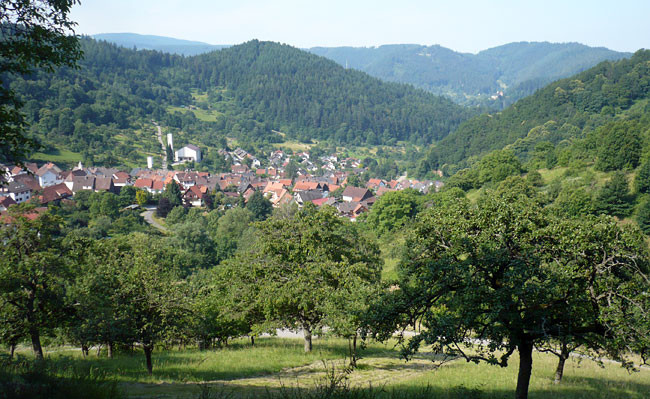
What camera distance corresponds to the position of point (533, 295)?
7.03m

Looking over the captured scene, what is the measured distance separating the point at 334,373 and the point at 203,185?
86379 millimetres

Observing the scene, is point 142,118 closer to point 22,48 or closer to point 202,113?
point 202,113

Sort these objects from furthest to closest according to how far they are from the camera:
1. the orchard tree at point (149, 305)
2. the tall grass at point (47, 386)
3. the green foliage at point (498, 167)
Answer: the green foliage at point (498, 167) < the orchard tree at point (149, 305) < the tall grass at point (47, 386)

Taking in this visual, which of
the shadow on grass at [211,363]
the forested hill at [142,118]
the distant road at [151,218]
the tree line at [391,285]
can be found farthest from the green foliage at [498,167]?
the forested hill at [142,118]

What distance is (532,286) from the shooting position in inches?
269

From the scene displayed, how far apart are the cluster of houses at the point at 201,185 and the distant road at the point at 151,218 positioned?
7101 mm

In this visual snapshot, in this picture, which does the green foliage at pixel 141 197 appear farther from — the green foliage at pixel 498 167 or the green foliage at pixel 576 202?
the green foliage at pixel 576 202

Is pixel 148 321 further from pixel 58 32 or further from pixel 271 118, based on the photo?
pixel 271 118

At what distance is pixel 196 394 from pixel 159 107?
16857 centimetres

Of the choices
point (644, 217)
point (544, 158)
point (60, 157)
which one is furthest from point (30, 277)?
point (60, 157)

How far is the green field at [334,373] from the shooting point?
8.93 meters

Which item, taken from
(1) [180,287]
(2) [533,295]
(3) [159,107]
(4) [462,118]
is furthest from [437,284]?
(4) [462,118]

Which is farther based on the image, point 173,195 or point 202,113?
point 202,113

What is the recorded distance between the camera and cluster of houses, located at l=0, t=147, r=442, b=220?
7650 centimetres
